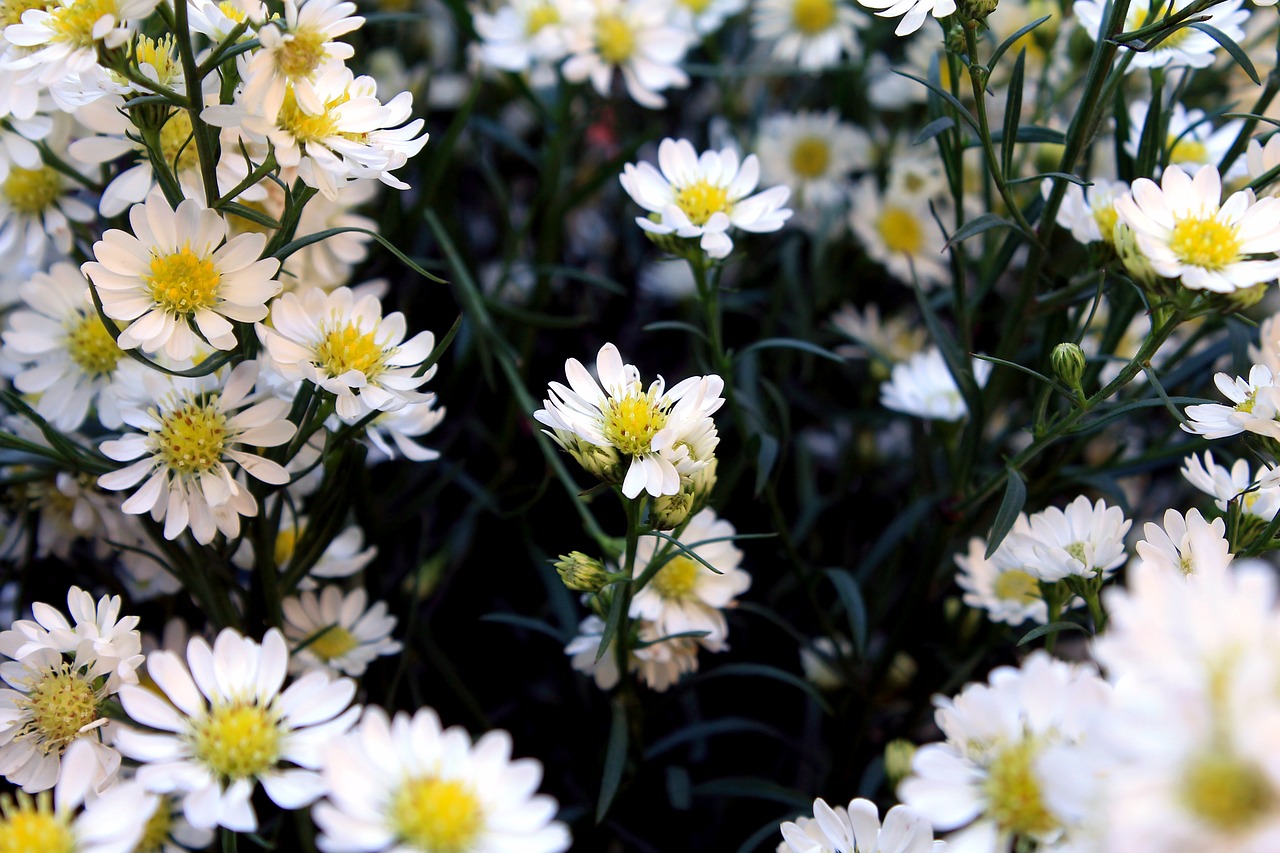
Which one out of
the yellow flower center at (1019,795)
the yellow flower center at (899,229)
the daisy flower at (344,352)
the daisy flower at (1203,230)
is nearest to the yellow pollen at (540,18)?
the yellow flower center at (899,229)

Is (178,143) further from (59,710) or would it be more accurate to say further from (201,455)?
(59,710)

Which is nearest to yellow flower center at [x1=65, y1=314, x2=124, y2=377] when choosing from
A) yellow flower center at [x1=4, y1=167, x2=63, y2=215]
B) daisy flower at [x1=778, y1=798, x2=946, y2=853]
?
yellow flower center at [x1=4, y1=167, x2=63, y2=215]

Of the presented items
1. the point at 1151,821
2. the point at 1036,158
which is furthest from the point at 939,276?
the point at 1151,821

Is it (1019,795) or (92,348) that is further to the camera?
(92,348)

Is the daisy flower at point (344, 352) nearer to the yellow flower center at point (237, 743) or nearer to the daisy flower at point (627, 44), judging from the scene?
the yellow flower center at point (237, 743)

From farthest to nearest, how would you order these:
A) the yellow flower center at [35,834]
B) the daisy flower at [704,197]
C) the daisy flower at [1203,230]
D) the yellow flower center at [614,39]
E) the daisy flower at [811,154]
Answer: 1. the daisy flower at [811,154]
2. the yellow flower center at [614,39]
3. the daisy flower at [704,197]
4. the daisy flower at [1203,230]
5. the yellow flower center at [35,834]

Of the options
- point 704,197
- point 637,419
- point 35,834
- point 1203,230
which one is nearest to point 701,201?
point 704,197
